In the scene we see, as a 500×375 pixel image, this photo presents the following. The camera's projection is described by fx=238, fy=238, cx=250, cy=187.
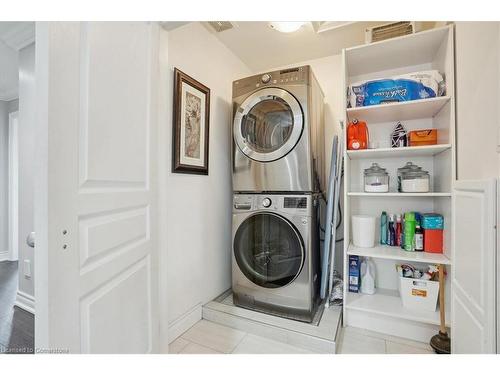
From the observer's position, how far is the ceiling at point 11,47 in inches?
75.0

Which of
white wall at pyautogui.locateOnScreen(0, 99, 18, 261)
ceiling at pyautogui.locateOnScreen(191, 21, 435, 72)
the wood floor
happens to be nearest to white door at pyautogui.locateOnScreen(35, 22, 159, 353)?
ceiling at pyautogui.locateOnScreen(191, 21, 435, 72)

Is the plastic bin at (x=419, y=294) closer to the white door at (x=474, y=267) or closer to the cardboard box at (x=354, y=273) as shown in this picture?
the cardboard box at (x=354, y=273)

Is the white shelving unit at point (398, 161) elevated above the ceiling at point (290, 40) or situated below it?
below

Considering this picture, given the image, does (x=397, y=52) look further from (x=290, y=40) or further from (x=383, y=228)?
(x=383, y=228)

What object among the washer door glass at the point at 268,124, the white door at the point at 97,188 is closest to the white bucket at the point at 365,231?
the washer door glass at the point at 268,124

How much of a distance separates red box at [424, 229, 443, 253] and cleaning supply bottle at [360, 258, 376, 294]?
0.42 metres

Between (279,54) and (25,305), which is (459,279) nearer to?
(279,54)

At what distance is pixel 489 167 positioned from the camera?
1016mm

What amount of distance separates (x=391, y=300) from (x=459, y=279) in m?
0.85

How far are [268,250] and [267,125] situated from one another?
970 mm

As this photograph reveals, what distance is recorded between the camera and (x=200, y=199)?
1.86 metres

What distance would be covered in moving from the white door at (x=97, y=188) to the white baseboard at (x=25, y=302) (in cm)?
166

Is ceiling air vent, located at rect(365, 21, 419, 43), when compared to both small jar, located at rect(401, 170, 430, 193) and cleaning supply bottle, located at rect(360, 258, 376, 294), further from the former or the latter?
cleaning supply bottle, located at rect(360, 258, 376, 294)
